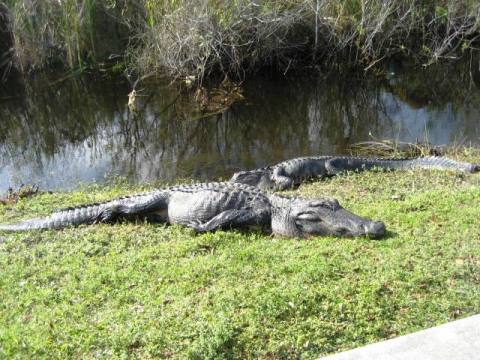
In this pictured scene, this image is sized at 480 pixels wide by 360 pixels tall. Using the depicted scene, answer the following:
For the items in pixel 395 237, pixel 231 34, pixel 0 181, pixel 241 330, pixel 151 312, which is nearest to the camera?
pixel 241 330

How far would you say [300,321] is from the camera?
3836mm

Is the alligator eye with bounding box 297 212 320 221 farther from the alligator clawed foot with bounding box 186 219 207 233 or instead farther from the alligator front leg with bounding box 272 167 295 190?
the alligator front leg with bounding box 272 167 295 190

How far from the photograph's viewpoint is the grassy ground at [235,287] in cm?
373

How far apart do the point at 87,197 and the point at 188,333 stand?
173 inches

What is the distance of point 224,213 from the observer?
19.2 ft

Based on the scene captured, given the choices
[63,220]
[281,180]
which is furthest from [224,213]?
[281,180]

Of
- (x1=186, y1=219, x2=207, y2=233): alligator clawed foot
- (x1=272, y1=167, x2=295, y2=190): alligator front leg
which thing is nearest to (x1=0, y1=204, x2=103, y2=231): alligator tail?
(x1=186, y1=219, x2=207, y2=233): alligator clawed foot

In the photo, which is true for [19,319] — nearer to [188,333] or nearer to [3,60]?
[188,333]

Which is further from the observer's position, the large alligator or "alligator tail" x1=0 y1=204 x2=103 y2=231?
"alligator tail" x1=0 y1=204 x2=103 y2=231

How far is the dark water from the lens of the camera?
9951 millimetres

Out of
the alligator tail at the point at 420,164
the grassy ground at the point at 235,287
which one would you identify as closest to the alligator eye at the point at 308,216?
the grassy ground at the point at 235,287

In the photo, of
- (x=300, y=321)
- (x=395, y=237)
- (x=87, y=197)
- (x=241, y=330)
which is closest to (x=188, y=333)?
(x=241, y=330)

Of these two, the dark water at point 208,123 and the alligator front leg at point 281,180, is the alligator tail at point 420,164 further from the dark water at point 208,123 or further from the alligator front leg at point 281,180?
the dark water at point 208,123

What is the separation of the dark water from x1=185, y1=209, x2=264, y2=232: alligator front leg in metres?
3.31
